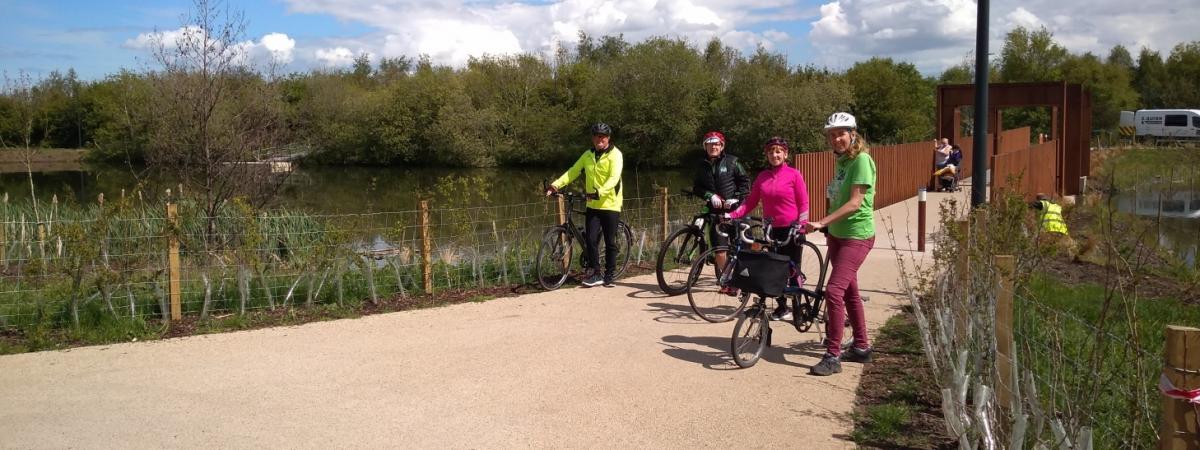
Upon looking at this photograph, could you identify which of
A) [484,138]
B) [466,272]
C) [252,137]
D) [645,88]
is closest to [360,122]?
[484,138]

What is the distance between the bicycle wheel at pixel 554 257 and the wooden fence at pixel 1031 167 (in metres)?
8.66

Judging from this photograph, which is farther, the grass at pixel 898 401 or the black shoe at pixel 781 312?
the black shoe at pixel 781 312

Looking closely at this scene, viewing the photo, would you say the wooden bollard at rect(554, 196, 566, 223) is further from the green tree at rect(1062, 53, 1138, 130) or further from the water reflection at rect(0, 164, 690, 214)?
the green tree at rect(1062, 53, 1138, 130)

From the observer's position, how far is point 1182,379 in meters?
3.11

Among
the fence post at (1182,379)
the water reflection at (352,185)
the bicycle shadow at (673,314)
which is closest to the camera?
the fence post at (1182,379)

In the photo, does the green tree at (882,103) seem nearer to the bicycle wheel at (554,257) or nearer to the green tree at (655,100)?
the green tree at (655,100)

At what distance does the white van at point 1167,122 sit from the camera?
52.5 metres

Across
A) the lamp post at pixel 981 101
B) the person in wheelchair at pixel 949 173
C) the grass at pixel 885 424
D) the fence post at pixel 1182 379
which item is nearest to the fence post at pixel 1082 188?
the person in wheelchair at pixel 949 173

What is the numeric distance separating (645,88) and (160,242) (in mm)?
46838

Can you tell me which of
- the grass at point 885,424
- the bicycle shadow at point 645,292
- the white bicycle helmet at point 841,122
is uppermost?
the white bicycle helmet at point 841,122

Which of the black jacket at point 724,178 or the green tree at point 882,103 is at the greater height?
the green tree at point 882,103

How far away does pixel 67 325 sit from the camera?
7375 millimetres

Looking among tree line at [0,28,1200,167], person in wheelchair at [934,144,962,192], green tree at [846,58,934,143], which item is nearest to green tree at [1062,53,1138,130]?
tree line at [0,28,1200,167]

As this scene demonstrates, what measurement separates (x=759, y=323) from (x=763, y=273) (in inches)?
21.1
